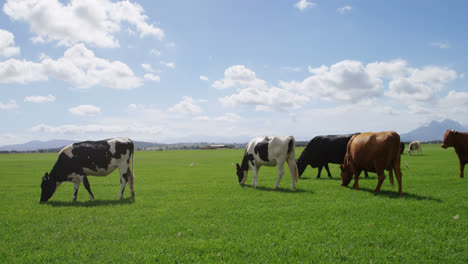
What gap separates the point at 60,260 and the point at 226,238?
3.20 metres

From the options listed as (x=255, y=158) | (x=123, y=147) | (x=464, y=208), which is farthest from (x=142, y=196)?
(x=464, y=208)

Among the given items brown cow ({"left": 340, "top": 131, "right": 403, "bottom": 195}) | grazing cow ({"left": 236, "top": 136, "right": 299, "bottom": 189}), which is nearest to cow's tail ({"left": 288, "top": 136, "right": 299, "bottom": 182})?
grazing cow ({"left": 236, "top": 136, "right": 299, "bottom": 189})

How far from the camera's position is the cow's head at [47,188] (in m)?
11.0

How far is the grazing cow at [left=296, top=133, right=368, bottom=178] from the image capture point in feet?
59.0

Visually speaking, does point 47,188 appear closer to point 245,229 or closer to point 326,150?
point 245,229

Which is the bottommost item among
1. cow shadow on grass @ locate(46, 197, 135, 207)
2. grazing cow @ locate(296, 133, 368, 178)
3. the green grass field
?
cow shadow on grass @ locate(46, 197, 135, 207)

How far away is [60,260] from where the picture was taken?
5.16 metres

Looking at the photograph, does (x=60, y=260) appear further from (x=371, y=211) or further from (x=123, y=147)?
(x=371, y=211)

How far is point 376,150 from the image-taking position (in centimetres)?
1086

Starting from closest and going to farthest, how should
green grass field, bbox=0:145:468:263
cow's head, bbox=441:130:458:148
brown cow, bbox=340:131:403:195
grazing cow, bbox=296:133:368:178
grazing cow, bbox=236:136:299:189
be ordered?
1. green grass field, bbox=0:145:468:263
2. brown cow, bbox=340:131:403:195
3. grazing cow, bbox=236:136:299:189
4. cow's head, bbox=441:130:458:148
5. grazing cow, bbox=296:133:368:178

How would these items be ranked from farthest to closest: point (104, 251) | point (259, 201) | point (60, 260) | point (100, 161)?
point (100, 161) → point (259, 201) → point (104, 251) → point (60, 260)

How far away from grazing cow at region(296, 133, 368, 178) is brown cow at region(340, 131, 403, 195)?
5.92 meters

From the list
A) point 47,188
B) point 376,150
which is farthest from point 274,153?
point 47,188

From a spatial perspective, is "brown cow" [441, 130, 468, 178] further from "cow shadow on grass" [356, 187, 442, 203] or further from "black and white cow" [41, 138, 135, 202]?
"black and white cow" [41, 138, 135, 202]
